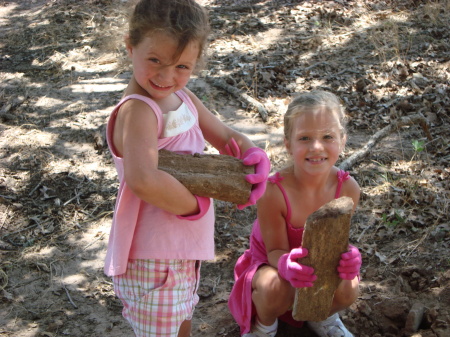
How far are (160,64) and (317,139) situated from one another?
3.15ft

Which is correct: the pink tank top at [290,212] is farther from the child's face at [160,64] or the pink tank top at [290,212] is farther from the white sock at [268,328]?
the child's face at [160,64]

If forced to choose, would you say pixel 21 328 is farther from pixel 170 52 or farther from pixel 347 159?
pixel 347 159

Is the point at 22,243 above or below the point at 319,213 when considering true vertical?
below

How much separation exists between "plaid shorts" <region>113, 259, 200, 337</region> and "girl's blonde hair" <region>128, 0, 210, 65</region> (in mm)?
832

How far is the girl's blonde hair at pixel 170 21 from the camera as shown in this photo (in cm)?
195

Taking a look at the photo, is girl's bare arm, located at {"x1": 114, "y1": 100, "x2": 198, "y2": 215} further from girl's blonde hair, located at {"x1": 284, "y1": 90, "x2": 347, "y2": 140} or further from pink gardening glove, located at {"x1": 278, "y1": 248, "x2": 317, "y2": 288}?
girl's blonde hair, located at {"x1": 284, "y1": 90, "x2": 347, "y2": 140}

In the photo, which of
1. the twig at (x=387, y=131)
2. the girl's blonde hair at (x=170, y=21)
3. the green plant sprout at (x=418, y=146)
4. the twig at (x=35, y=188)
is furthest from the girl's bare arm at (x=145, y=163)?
the green plant sprout at (x=418, y=146)

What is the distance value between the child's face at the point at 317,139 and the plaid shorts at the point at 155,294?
809 millimetres

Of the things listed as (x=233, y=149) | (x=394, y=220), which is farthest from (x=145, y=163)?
(x=394, y=220)

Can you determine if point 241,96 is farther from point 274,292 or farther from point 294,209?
point 274,292

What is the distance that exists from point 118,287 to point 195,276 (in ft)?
1.08

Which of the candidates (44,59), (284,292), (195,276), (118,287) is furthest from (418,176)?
(44,59)

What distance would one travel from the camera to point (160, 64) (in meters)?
2.00

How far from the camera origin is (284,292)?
2658mm
